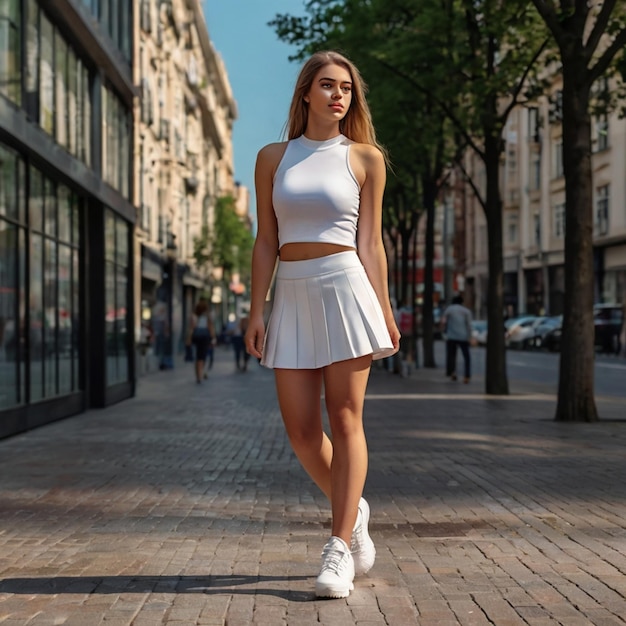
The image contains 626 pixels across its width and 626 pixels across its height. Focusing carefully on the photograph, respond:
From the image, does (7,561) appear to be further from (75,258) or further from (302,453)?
(75,258)

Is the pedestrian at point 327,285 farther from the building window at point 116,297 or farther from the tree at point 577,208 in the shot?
the building window at point 116,297

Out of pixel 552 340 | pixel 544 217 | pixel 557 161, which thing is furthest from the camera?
→ pixel 544 217

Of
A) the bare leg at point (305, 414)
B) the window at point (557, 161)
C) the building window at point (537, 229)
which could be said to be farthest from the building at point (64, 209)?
the building window at point (537, 229)

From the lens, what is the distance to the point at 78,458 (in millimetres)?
10383

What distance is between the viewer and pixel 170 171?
4644 cm

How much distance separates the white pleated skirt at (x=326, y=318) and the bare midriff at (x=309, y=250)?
0.02 metres

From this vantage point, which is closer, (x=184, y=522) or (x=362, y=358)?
(x=362, y=358)

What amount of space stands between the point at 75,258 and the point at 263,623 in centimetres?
1257

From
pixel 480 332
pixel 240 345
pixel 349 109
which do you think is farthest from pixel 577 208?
pixel 480 332

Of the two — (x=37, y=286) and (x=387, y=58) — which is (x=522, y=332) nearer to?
(x=387, y=58)

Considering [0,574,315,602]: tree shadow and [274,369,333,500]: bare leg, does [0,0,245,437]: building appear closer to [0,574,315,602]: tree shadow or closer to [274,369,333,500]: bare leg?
[0,574,315,602]: tree shadow

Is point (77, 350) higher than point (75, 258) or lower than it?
lower

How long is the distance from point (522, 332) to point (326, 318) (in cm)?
4710

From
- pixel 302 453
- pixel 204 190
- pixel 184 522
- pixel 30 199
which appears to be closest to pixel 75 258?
pixel 30 199
